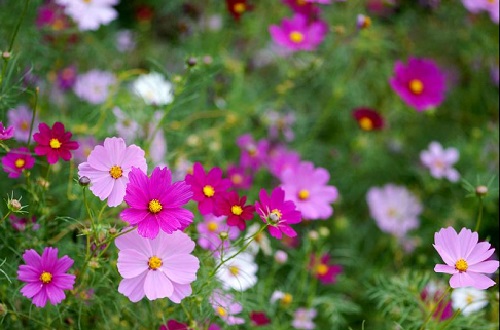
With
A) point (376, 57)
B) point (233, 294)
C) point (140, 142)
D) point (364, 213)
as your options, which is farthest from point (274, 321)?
point (376, 57)

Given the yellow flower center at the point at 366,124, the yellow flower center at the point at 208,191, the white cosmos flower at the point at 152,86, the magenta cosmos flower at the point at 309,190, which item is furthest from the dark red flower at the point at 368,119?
the yellow flower center at the point at 208,191

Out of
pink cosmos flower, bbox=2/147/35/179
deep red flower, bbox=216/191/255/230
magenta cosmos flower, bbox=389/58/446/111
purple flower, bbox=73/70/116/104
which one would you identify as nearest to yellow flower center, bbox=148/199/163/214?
deep red flower, bbox=216/191/255/230

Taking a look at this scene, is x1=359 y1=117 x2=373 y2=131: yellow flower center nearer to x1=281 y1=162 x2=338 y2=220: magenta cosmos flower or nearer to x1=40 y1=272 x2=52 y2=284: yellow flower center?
x1=281 y1=162 x2=338 y2=220: magenta cosmos flower

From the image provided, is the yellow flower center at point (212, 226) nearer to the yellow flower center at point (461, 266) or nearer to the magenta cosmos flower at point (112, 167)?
the magenta cosmos flower at point (112, 167)

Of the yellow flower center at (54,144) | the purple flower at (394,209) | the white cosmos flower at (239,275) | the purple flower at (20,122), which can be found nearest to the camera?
the yellow flower center at (54,144)

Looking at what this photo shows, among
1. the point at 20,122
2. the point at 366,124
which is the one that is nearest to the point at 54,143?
the point at 20,122

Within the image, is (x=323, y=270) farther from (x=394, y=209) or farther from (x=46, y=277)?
(x=46, y=277)
